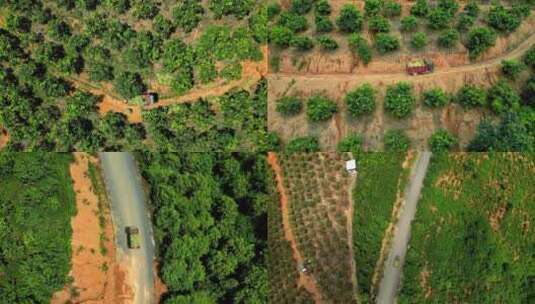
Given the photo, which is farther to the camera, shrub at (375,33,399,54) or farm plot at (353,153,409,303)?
shrub at (375,33,399,54)

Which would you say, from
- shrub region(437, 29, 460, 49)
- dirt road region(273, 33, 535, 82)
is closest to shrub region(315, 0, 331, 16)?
dirt road region(273, 33, 535, 82)

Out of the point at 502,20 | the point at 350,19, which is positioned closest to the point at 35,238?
the point at 350,19

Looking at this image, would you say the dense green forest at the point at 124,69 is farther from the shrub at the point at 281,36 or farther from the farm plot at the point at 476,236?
the farm plot at the point at 476,236

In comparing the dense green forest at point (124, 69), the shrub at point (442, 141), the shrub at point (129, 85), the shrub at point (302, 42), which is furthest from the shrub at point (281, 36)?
the shrub at point (442, 141)

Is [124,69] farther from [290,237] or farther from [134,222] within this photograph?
[290,237]

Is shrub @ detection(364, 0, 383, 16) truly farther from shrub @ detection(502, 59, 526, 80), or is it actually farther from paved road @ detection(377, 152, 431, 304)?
paved road @ detection(377, 152, 431, 304)
